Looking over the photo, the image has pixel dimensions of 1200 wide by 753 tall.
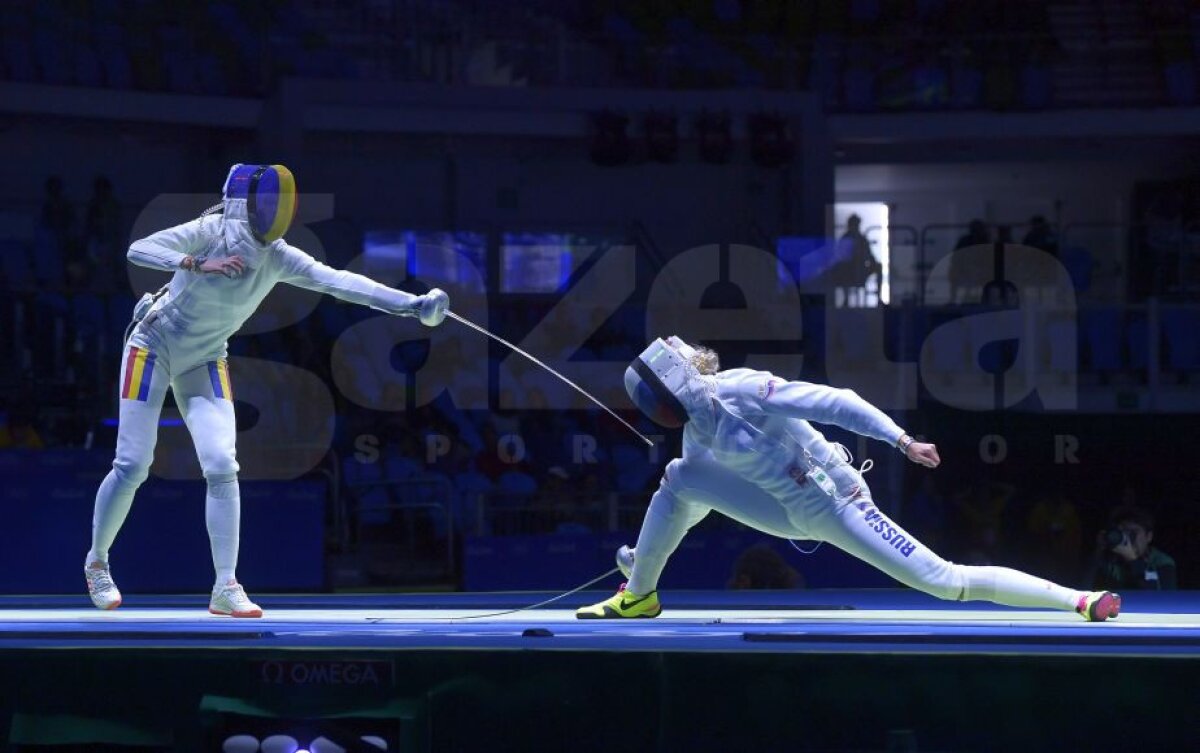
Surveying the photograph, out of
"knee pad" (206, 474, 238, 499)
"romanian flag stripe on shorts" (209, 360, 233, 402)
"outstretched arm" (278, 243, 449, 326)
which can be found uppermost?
"outstretched arm" (278, 243, 449, 326)

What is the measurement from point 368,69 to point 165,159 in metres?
1.73

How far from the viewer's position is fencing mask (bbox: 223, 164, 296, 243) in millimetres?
4520

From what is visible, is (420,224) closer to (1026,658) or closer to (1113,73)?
(1113,73)

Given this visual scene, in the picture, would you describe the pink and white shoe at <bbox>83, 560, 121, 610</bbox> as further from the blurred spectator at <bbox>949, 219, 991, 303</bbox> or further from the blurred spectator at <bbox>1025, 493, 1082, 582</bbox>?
the blurred spectator at <bbox>949, 219, 991, 303</bbox>

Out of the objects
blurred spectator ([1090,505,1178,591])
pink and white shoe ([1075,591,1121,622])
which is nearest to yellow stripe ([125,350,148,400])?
pink and white shoe ([1075,591,1121,622])

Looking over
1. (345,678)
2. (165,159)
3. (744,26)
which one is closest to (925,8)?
(744,26)

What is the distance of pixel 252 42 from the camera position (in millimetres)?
10273

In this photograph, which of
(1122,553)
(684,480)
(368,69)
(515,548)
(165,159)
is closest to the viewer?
(684,480)

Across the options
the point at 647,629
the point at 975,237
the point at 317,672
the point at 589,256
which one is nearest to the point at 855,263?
the point at 975,237

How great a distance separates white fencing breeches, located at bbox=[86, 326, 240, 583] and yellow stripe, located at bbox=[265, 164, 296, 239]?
44 cm

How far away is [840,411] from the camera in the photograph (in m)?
4.18

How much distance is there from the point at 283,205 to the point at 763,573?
251 cm

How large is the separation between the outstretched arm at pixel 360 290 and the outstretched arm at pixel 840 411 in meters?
0.97

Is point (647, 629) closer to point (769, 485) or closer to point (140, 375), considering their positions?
point (769, 485)
